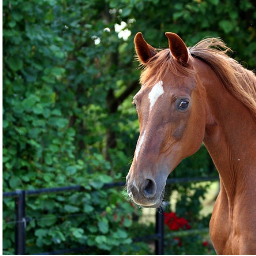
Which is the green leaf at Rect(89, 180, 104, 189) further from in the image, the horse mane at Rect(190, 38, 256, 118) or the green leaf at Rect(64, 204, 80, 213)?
the horse mane at Rect(190, 38, 256, 118)

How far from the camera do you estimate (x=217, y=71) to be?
2961 mm

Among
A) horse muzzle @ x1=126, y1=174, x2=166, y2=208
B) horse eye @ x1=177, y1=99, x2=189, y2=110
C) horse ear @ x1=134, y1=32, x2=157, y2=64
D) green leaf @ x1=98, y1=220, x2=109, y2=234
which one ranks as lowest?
green leaf @ x1=98, y1=220, x2=109, y2=234

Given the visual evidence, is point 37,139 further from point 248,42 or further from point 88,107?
point 248,42

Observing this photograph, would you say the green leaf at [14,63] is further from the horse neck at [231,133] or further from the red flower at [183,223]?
the red flower at [183,223]

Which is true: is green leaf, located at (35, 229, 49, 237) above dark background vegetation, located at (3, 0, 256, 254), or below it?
below

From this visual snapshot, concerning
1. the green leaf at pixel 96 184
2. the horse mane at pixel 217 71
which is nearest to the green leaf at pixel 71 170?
the green leaf at pixel 96 184

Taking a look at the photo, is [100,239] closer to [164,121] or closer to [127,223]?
[127,223]

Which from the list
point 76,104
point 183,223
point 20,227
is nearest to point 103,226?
point 20,227

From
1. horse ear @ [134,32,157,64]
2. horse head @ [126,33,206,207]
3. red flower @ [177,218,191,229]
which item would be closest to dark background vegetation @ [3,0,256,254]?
red flower @ [177,218,191,229]

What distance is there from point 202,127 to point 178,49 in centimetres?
44

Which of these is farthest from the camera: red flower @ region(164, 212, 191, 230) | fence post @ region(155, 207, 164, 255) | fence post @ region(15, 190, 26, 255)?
red flower @ region(164, 212, 191, 230)

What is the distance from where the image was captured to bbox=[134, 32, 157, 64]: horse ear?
3.02 meters

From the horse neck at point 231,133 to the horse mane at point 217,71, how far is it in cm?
4

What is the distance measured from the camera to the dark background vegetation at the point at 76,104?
4980 mm
